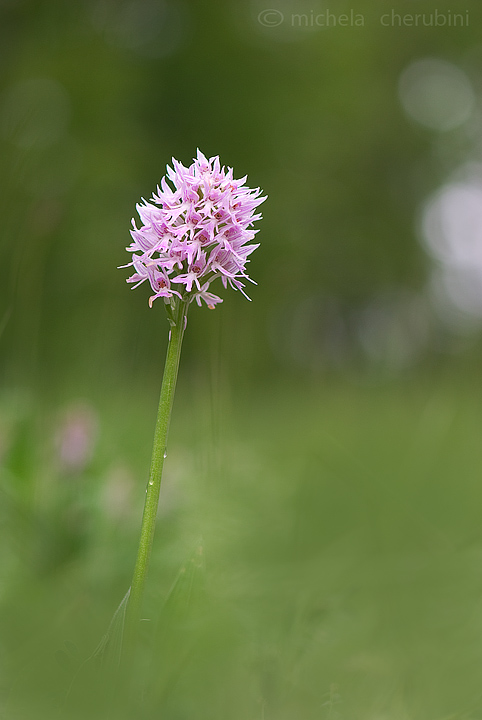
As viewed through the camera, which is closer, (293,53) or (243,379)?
(243,379)

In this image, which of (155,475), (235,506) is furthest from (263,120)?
(155,475)

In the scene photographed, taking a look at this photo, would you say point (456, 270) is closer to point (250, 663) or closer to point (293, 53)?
point (293, 53)

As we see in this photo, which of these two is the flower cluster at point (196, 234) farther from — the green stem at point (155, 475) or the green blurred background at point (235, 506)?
the green blurred background at point (235, 506)

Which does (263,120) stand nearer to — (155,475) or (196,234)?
(196,234)

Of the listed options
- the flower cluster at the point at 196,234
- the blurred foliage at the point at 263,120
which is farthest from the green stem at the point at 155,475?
the blurred foliage at the point at 263,120

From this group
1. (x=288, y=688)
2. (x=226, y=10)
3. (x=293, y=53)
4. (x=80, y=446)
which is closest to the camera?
(x=288, y=688)

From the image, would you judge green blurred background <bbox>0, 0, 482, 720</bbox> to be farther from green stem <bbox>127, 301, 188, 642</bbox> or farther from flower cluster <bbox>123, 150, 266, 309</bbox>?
flower cluster <bbox>123, 150, 266, 309</bbox>

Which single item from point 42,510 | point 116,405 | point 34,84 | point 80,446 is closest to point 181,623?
point 42,510
